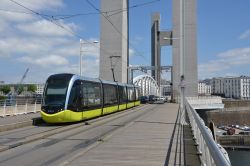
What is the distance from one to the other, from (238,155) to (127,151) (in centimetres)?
4798

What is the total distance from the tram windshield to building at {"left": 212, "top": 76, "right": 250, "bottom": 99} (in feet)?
527

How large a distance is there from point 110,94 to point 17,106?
282 inches

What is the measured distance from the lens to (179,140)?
46.8ft

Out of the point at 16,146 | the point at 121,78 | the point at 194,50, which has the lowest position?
the point at 16,146

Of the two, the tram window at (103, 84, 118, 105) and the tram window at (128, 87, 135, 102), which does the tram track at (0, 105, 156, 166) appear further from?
the tram window at (128, 87, 135, 102)

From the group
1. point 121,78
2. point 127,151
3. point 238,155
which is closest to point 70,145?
point 127,151

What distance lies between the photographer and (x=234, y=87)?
7239 inches

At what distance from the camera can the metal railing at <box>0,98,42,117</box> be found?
96.9 ft

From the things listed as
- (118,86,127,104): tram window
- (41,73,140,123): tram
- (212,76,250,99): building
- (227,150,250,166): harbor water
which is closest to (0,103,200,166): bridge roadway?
(41,73,140,123): tram

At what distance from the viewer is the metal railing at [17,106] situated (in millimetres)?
29531

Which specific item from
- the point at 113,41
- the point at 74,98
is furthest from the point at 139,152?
the point at 113,41

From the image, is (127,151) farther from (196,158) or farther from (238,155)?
(238,155)

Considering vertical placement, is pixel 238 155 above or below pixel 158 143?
below

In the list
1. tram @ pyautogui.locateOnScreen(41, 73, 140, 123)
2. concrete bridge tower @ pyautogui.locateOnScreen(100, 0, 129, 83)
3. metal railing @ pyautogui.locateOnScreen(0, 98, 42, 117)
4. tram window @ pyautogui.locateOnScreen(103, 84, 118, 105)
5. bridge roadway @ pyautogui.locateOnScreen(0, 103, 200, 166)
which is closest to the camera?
bridge roadway @ pyautogui.locateOnScreen(0, 103, 200, 166)
